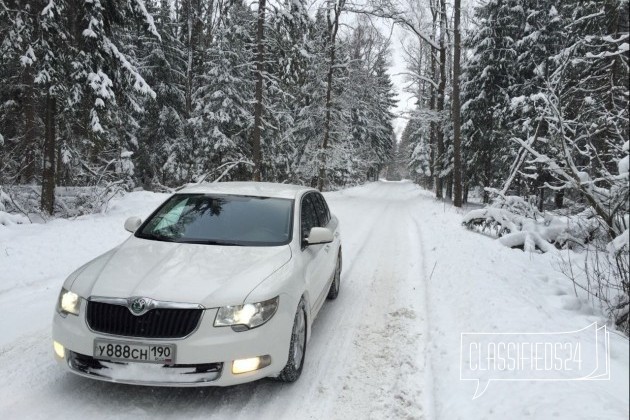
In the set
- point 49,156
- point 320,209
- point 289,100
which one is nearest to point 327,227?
point 320,209

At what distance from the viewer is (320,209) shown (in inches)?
261

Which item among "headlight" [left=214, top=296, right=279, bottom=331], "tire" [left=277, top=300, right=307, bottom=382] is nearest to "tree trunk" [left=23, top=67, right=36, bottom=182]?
"tire" [left=277, top=300, right=307, bottom=382]

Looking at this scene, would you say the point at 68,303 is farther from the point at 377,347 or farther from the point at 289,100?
the point at 289,100

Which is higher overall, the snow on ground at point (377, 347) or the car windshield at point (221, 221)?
the car windshield at point (221, 221)

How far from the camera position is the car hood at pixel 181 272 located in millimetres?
3510

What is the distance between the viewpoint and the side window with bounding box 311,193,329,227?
6362 mm

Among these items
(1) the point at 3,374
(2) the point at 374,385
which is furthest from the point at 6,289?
(2) the point at 374,385

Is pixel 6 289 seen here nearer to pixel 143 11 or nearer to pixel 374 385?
pixel 374 385

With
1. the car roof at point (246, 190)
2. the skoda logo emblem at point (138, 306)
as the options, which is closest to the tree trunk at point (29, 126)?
the car roof at point (246, 190)

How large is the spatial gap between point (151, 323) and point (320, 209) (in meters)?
3.63

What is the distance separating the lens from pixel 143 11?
534 inches

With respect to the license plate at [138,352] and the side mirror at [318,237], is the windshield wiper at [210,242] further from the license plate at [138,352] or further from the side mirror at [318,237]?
the license plate at [138,352]

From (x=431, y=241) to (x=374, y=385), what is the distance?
26.7ft

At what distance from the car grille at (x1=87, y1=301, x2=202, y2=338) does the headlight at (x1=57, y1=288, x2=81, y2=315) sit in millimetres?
303
